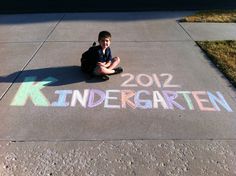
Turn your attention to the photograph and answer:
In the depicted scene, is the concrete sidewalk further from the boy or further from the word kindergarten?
Result: the boy

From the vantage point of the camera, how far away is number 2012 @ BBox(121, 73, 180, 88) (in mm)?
5011

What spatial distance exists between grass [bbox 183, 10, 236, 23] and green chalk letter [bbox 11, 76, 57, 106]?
434 centimetres

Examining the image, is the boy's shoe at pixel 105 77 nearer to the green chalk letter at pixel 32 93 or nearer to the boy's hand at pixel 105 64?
the boy's hand at pixel 105 64

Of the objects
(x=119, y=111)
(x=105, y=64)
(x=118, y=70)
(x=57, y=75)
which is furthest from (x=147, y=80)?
(x=57, y=75)

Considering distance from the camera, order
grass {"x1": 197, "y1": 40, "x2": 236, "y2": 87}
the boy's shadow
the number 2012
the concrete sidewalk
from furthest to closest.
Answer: grass {"x1": 197, "y1": 40, "x2": 236, "y2": 87}
the boy's shadow
the number 2012
the concrete sidewalk

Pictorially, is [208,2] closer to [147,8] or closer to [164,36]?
[147,8]

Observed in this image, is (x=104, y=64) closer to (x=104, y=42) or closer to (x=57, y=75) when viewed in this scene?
(x=104, y=42)

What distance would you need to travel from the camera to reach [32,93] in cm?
475

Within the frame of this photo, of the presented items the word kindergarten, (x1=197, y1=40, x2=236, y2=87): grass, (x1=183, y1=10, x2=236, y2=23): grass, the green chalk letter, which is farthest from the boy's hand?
(x1=183, y1=10, x2=236, y2=23): grass

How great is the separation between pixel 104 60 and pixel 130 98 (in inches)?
39.3

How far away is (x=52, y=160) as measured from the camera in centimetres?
342

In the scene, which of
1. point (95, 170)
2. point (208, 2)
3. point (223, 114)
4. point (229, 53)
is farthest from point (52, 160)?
point (208, 2)

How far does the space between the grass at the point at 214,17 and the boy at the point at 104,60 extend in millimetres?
3519

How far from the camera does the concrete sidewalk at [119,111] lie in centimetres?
342
